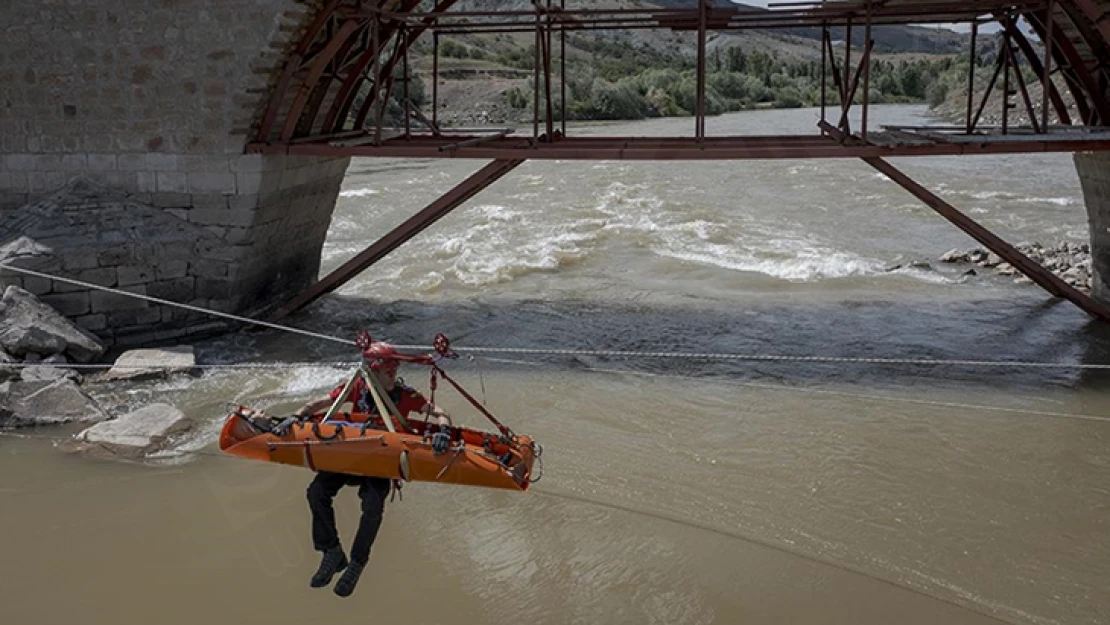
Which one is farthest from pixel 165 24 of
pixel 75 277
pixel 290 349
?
pixel 290 349

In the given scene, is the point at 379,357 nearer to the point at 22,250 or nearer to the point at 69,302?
the point at 69,302

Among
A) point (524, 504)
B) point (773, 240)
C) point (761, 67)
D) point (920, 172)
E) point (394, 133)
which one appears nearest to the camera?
point (524, 504)

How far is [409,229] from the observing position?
42.6 feet

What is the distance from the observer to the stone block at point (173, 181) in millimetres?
12703

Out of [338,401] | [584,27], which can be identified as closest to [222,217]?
[584,27]

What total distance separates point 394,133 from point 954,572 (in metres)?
11.7

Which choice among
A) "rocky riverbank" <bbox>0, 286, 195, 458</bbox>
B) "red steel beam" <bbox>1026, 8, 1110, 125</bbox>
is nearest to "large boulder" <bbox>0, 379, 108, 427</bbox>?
"rocky riverbank" <bbox>0, 286, 195, 458</bbox>

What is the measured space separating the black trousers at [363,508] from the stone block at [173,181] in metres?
7.42

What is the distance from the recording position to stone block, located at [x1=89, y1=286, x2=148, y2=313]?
1218 centimetres

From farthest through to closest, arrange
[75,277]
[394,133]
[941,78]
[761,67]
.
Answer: [761,67]
[941,78]
[394,133]
[75,277]

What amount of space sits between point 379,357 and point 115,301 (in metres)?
7.20

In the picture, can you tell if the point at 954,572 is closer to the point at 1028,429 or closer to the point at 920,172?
the point at 1028,429

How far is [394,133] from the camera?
16.8 meters

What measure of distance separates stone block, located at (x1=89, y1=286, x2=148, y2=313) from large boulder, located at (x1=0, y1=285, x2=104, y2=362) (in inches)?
20.8
